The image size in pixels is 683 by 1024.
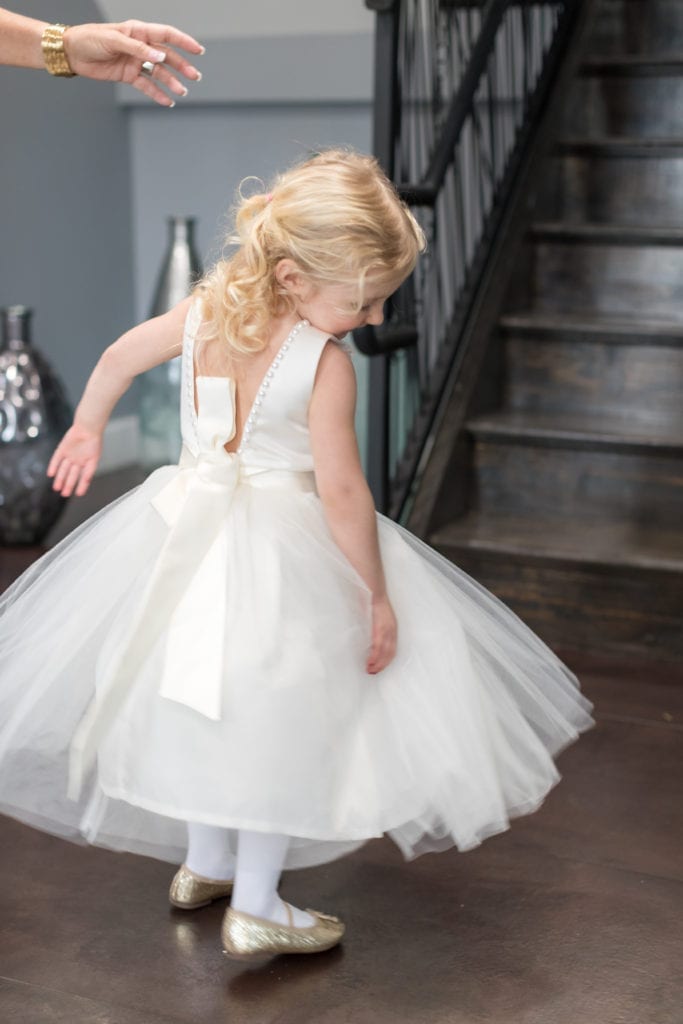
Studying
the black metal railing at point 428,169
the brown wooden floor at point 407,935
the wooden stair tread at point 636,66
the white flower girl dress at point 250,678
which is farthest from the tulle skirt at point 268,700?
the wooden stair tread at point 636,66

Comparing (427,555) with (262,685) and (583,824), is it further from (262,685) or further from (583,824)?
(583,824)

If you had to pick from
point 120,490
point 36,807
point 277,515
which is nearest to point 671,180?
point 120,490

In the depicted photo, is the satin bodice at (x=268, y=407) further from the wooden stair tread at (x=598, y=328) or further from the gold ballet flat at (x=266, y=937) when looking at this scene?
the wooden stair tread at (x=598, y=328)

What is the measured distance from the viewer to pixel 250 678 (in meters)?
1.59

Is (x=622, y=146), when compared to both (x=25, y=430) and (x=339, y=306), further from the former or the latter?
(x=339, y=306)

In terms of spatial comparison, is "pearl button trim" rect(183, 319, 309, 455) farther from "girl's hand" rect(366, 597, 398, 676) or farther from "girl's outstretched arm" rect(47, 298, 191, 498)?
"girl's hand" rect(366, 597, 398, 676)

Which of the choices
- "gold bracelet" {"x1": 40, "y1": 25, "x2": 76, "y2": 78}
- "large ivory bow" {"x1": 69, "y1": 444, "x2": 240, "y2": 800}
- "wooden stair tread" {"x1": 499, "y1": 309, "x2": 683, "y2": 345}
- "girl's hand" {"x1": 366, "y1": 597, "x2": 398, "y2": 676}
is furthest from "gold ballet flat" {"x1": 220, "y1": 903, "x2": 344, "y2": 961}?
"wooden stair tread" {"x1": 499, "y1": 309, "x2": 683, "y2": 345}

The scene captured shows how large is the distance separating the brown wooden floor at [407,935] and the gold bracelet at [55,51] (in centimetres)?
122

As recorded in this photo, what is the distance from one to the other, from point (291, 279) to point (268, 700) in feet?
1.77

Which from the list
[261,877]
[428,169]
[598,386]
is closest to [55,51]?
[428,169]

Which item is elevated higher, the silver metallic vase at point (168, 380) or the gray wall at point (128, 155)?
the gray wall at point (128, 155)

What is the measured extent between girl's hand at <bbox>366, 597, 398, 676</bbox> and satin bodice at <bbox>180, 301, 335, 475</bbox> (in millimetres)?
217

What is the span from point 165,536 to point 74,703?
9.9 inches

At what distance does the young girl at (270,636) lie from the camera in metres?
1.59
